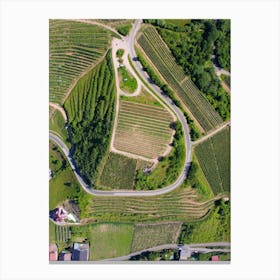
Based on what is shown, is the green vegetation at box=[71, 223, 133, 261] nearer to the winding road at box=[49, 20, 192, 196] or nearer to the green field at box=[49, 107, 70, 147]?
the winding road at box=[49, 20, 192, 196]

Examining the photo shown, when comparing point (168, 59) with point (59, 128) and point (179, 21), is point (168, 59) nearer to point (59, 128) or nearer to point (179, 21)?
point (179, 21)

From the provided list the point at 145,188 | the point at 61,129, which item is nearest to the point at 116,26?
the point at 61,129

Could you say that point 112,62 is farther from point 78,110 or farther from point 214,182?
point 214,182

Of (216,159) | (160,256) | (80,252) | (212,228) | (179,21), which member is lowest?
(160,256)

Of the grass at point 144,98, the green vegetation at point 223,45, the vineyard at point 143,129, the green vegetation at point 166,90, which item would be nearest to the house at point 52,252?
the vineyard at point 143,129

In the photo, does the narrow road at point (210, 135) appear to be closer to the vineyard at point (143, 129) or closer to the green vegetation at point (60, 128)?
the vineyard at point (143, 129)

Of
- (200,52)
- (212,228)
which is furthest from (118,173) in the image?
(200,52)

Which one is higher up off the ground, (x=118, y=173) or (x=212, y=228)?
(x=118, y=173)
